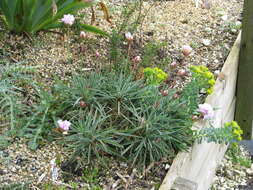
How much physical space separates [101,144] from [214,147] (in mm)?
1051

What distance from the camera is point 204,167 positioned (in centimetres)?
294

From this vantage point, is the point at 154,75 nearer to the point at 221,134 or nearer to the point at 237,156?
the point at 221,134

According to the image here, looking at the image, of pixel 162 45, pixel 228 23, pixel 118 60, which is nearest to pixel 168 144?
pixel 118 60

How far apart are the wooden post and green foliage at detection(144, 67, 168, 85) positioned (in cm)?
89

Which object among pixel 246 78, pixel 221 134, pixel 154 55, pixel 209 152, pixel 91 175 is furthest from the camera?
pixel 246 78

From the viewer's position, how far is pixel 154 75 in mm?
2604

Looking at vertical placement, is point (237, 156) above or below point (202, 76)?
below

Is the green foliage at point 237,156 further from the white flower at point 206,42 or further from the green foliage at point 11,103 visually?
the green foliage at point 11,103

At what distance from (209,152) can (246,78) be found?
2.34ft

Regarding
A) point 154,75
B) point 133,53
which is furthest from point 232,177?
point 154,75

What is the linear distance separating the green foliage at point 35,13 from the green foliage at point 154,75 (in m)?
0.70

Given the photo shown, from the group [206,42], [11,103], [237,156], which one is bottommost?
[237,156]

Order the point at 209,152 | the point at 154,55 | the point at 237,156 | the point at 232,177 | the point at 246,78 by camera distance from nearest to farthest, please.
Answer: the point at 209,152 → the point at 154,55 → the point at 246,78 → the point at 232,177 → the point at 237,156

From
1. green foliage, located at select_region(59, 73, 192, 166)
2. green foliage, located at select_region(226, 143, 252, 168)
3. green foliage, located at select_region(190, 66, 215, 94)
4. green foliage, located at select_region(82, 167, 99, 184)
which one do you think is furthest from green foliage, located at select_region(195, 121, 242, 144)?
green foliage, located at select_region(226, 143, 252, 168)
